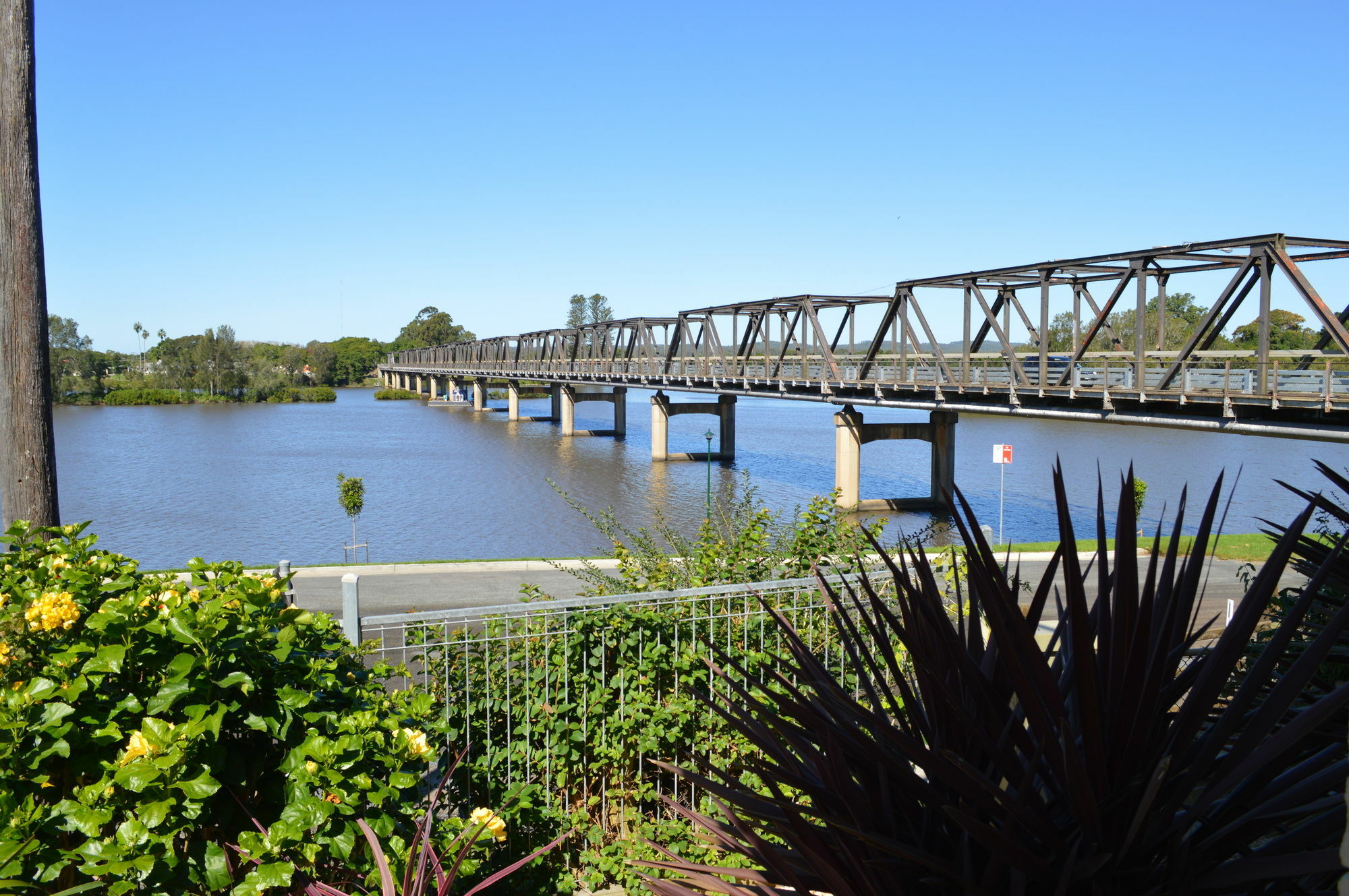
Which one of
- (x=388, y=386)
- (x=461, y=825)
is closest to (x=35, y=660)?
(x=461, y=825)

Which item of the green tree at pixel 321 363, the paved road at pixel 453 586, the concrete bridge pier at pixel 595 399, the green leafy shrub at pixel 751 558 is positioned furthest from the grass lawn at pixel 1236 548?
the green tree at pixel 321 363

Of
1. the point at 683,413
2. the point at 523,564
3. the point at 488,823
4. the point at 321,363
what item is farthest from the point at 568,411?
the point at 321,363

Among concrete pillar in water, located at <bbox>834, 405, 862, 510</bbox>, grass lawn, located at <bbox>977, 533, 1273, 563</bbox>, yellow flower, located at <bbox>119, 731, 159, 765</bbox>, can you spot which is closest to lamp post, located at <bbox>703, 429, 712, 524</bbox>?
yellow flower, located at <bbox>119, 731, 159, 765</bbox>

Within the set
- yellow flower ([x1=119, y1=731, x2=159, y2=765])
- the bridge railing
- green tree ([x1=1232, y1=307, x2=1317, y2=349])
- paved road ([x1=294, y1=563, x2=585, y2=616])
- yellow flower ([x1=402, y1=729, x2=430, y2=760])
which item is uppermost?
green tree ([x1=1232, y1=307, x2=1317, y2=349])

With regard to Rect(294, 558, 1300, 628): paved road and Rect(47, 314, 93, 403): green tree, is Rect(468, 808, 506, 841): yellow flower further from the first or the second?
Rect(47, 314, 93, 403): green tree

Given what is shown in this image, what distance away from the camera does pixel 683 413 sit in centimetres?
5494

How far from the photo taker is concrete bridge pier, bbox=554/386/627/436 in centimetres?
7119

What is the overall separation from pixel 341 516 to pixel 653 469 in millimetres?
19449

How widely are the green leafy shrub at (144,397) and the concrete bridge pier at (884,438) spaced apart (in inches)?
3796

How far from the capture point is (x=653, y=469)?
4884cm

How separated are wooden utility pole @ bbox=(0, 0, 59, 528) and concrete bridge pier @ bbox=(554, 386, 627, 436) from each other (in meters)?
61.5

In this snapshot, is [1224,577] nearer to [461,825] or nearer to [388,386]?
[461,825]

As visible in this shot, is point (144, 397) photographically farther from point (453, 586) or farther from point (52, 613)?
point (52, 613)

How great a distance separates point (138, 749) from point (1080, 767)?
2930 mm
